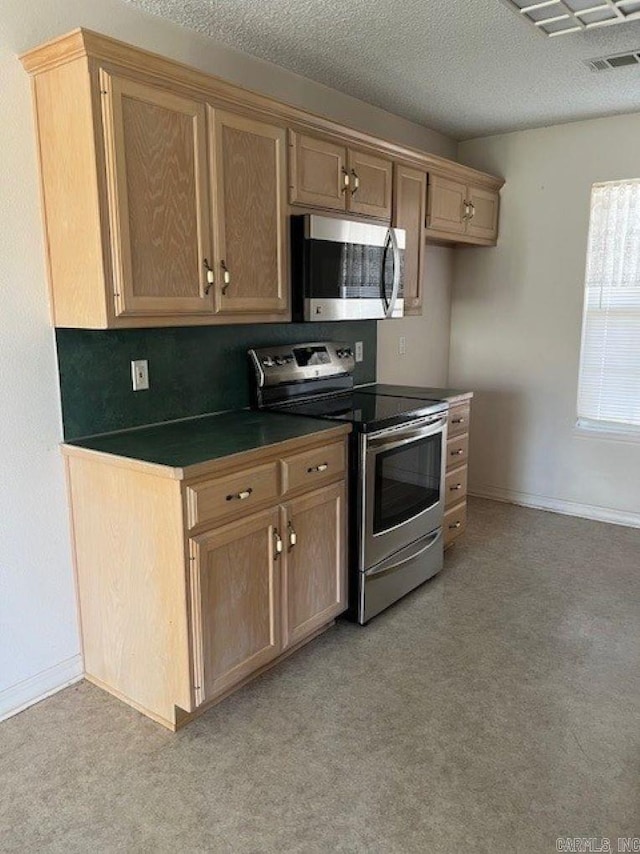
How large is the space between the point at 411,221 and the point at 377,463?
1.48m

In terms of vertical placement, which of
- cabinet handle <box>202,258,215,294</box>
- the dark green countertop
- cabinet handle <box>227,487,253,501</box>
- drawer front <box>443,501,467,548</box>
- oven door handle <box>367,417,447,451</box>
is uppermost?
cabinet handle <box>202,258,215,294</box>

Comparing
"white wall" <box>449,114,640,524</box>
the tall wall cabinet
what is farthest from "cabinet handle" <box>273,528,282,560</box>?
"white wall" <box>449,114,640,524</box>

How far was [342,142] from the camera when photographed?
287cm

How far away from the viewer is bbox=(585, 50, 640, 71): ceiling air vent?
282 centimetres

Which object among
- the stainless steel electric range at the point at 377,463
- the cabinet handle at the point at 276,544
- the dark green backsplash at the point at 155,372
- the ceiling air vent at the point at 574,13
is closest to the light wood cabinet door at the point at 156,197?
the dark green backsplash at the point at 155,372

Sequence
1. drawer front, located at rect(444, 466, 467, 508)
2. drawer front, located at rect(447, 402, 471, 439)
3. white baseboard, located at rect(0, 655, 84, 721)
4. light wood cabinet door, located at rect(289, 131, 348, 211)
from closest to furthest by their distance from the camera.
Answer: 1. white baseboard, located at rect(0, 655, 84, 721)
2. light wood cabinet door, located at rect(289, 131, 348, 211)
3. drawer front, located at rect(447, 402, 471, 439)
4. drawer front, located at rect(444, 466, 467, 508)

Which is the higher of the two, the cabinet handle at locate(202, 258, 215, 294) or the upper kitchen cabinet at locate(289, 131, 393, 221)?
the upper kitchen cabinet at locate(289, 131, 393, 221)

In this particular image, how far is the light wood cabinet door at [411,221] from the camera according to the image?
3.29 metres

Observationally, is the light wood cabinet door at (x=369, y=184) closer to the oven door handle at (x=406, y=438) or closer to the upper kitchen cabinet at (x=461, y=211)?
the upper kitchen cabinet at (x=461, y=211)

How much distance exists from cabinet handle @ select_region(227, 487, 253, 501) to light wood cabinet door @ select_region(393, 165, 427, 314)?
69.8 inches

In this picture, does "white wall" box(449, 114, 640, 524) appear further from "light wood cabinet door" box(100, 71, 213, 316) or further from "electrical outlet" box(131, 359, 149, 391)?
"electrical outlet" box(131, 359, 149, 391)

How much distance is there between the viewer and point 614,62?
114 inches

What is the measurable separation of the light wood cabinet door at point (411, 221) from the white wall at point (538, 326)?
1071 millimetres

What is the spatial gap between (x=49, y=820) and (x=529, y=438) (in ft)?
11.9
